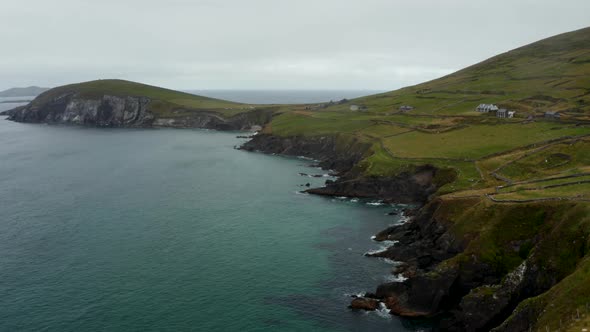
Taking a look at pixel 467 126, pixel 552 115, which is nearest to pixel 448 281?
pixel 467 126

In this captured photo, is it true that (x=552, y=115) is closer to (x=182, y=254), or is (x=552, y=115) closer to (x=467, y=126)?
(x=467, y=126)

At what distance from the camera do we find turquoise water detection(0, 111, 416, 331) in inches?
2213

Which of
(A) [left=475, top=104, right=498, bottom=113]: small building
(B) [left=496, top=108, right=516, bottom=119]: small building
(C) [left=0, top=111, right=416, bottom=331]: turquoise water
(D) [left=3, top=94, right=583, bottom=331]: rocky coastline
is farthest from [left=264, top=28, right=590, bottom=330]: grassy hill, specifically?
(C) [left=0, top=111, right=416, bottom=331]: turquoise water

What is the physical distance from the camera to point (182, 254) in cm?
7525

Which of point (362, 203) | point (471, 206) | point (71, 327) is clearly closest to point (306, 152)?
point (362, 203)

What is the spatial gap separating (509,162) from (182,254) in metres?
71.8

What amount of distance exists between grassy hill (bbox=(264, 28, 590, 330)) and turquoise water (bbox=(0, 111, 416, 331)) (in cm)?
1616

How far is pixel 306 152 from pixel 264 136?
2982 centimetres

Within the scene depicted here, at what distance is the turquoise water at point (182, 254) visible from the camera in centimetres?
5622

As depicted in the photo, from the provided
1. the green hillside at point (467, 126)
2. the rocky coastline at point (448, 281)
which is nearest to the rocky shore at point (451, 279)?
the rocky coastline at point (448, 281)

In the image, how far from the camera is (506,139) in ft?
387

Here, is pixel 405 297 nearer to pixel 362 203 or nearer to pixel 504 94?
pixel 362 203

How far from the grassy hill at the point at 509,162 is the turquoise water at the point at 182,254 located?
16155mm

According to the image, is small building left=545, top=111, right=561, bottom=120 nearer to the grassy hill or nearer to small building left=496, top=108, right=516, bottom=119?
the grassy hill
